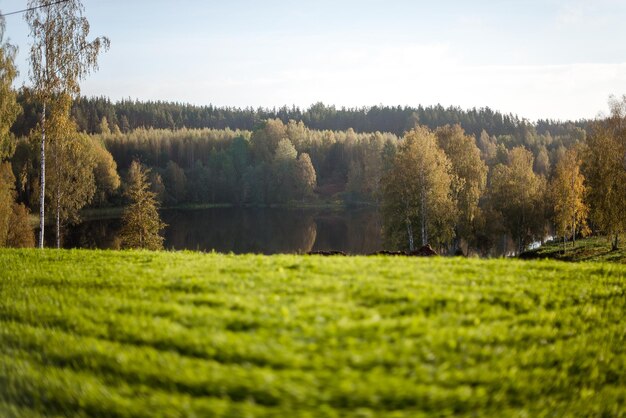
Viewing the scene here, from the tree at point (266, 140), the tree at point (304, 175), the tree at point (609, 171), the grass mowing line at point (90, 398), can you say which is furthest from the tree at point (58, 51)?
the tree at point (266, 140)

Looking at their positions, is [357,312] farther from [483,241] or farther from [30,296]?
[483,241]

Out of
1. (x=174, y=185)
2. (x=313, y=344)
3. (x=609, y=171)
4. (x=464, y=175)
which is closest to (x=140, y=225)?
(x=464, y=175)

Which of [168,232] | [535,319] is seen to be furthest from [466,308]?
[168,232]

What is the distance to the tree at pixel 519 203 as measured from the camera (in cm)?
5506

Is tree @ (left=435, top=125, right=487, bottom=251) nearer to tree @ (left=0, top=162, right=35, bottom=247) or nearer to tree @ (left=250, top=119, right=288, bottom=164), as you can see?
tree @ (left=0, top=162, right=35, bottom=247)

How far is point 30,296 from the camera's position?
928 cm

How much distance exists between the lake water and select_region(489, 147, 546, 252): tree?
1381 cm

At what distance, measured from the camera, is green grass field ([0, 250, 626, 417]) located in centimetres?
551

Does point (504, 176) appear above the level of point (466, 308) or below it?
above

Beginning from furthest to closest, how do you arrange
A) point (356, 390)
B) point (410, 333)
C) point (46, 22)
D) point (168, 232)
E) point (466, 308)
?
point (168, 232)
point (46, 22)
point (466, 308)
point (410, 333)
point (356, 390)

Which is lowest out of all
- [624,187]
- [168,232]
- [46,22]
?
[168,232]

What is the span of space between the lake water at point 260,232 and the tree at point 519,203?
13.8 metres

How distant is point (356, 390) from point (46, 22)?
3045cm

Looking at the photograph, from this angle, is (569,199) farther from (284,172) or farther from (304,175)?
(284,172)
